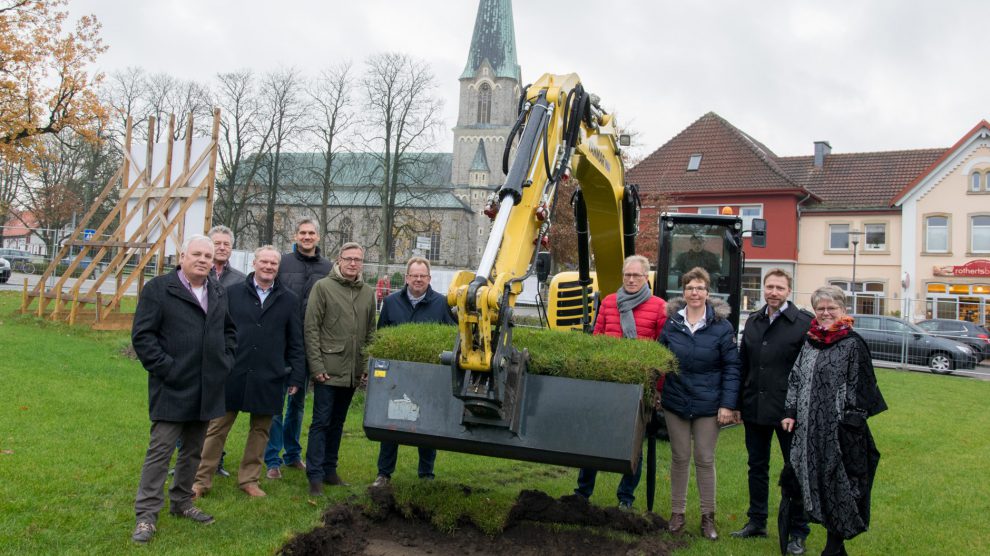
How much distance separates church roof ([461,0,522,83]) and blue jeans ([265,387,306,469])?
71.7 m

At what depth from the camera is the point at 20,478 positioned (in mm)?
5395

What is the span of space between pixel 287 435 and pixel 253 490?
101cm

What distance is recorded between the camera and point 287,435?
6.64 m

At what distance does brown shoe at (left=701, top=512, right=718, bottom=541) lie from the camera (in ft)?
17.2

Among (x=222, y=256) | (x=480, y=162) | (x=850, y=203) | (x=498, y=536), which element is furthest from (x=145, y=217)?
(x=480, y=162)

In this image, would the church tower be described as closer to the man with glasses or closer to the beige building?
the beige building

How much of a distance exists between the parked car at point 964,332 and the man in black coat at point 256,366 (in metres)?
19.8

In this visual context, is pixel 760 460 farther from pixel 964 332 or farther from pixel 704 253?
pixel 964 332

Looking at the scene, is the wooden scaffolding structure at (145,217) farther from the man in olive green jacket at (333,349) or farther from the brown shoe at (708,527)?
the brown shoe at (708,527)

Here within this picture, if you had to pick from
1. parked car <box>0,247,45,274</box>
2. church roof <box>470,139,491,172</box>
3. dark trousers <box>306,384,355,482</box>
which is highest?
church roof <box>470,139,491,172</box>

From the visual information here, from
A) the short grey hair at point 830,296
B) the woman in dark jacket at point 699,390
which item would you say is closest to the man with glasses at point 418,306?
the woman in dark jacket at point 699,390

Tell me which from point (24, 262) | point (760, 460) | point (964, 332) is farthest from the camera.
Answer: point (24, 262)

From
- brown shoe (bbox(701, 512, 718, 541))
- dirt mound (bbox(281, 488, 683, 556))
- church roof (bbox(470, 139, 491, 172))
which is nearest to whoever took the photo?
dirt mound (bbox(281, 488, 683, 556))

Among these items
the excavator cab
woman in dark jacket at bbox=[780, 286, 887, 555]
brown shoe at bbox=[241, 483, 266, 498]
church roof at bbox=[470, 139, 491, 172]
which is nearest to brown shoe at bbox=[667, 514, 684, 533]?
woman in dark jacket at bbox=[780, 286, 887, 555]
